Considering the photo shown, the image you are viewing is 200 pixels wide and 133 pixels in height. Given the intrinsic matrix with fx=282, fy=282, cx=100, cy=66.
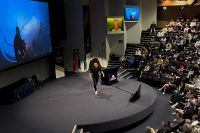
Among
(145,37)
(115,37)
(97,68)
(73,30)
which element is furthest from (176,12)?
(97,68)

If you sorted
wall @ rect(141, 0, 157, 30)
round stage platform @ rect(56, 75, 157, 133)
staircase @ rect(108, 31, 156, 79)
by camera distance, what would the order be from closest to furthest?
round stage platform @ rect(56, 75, 157, 133) → staircase @ rect(108, 31, 156, 79) → wall @ rect(141, 0, 157, 30)

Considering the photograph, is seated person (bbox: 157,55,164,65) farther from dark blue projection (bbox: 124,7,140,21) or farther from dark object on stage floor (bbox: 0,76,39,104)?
dark object on stage floor (bbox: 0,76,39,104)

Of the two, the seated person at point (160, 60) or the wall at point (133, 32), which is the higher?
the wall at point (133, 32)

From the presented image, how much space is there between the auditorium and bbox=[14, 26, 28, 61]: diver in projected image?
0.04m

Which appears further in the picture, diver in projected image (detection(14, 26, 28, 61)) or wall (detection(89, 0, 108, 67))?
wall (detection(89, 0, 108, 67))

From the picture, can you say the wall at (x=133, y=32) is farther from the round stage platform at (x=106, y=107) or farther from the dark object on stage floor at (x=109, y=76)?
the round stage platform at (x=106, y=107)

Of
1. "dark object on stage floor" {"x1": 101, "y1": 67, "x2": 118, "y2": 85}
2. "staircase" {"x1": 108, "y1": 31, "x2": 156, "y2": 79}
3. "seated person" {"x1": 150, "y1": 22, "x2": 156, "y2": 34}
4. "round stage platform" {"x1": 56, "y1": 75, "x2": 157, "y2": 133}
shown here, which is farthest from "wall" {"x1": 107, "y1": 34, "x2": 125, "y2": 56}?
"round stage platform" {"x1": 56, "y1": 75, "x2": 157, "y2": 133}

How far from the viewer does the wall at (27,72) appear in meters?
11.0

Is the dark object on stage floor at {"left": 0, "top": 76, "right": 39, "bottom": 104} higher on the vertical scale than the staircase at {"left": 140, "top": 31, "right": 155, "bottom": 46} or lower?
lower

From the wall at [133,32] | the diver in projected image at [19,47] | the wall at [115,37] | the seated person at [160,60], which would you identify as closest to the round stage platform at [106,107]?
the diver in projected image at [19,47]

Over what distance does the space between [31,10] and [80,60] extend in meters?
4.41

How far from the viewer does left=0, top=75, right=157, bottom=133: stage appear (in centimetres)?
827

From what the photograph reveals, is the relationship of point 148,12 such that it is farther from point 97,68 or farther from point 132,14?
point 97,68

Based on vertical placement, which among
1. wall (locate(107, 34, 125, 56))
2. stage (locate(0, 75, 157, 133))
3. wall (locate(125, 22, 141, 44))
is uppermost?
wall (locate(125, 22, 141, 44))
